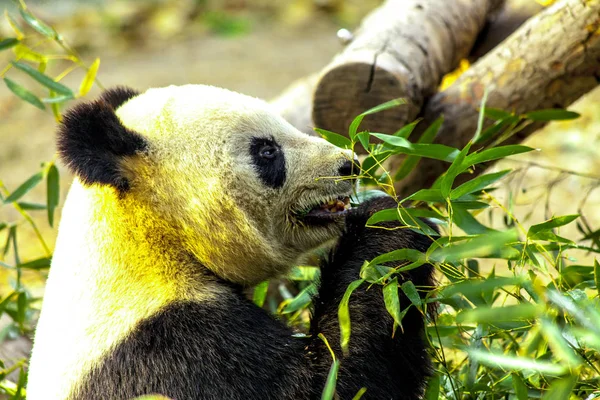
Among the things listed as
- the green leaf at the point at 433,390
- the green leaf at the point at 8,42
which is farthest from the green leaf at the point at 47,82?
the green leaf at the point at 433,390

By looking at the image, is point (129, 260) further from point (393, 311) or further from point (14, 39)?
point (14, 39)

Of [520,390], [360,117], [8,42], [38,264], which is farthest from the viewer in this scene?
[38,264]

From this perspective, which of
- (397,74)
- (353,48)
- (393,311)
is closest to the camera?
(393,311)

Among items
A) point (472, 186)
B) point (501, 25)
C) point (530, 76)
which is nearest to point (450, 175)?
point (472, 186)

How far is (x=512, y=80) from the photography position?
2963mm

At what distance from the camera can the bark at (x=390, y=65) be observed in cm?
290

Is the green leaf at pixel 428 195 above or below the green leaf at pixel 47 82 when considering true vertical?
below

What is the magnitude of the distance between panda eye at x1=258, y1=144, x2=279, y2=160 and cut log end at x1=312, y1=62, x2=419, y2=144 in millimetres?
762

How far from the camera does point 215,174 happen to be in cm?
218

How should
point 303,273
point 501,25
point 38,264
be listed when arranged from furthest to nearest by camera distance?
point 501,25, point 38,264, point 303,273

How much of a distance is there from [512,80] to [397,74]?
49cm

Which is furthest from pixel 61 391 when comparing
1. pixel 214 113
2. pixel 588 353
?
pixel 588 353

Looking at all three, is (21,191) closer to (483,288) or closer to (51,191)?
(51,191)

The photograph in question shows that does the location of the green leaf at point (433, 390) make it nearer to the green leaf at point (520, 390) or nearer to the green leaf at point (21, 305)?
the green leaf at point (520, 390)
